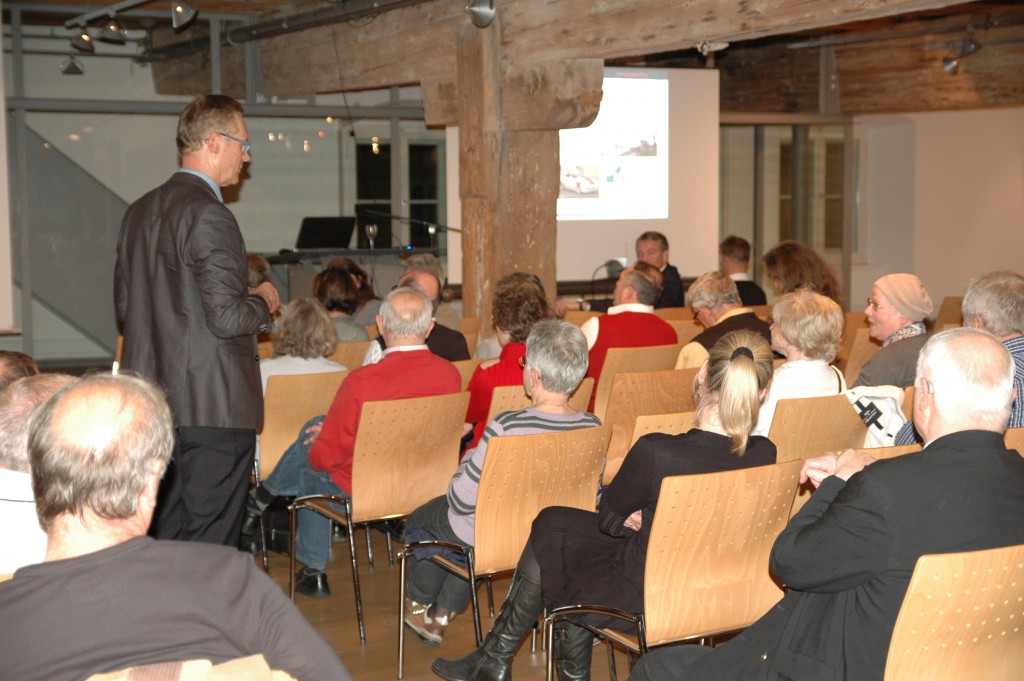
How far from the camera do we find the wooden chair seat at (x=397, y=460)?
3.75 meters

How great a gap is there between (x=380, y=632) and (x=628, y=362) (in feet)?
6.22

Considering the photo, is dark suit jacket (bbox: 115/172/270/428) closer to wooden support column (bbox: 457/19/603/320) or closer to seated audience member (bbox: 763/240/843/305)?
seated audience member (bbox: 763/240/843/305)

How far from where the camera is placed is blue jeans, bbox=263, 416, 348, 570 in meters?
4.36

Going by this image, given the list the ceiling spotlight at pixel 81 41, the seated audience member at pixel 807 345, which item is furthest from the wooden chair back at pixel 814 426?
the ceiling spotlight at pixel 81 41

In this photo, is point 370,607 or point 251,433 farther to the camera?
point 370,607

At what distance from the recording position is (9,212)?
9.03 metres

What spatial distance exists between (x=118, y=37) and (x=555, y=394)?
7.29 m

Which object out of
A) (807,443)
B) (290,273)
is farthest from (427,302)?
(290,273)

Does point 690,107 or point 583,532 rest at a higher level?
point 690,107

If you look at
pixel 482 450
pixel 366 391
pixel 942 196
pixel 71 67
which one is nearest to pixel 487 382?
pixel 366 391

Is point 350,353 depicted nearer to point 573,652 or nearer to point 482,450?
A: point 482,450

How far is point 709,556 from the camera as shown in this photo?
9.18ft

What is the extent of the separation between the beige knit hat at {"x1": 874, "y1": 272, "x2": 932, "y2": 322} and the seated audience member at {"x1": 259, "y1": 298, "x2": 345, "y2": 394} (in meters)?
2.40

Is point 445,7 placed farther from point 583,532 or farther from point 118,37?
point 583,532
